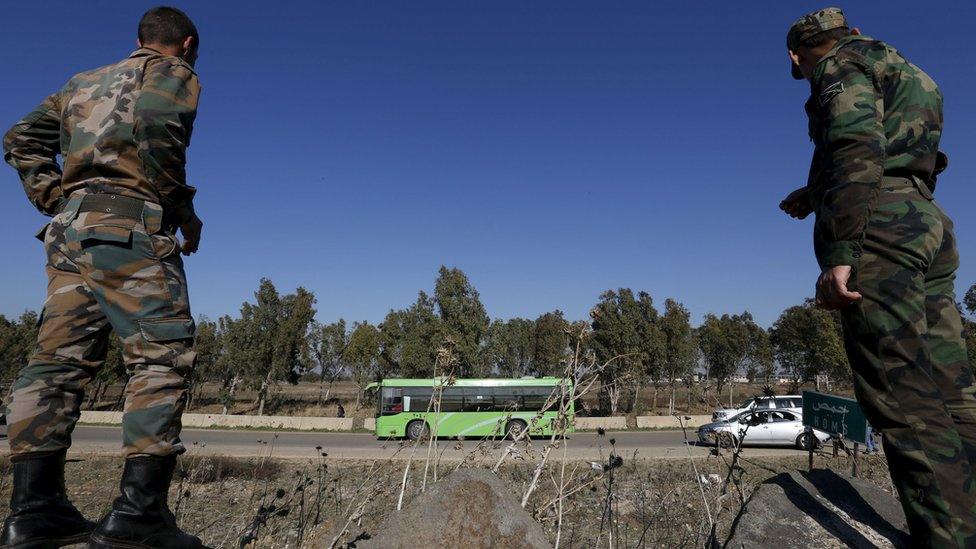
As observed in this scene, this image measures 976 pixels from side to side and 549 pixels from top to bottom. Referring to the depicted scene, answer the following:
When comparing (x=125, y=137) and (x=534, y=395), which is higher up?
(x=125, y=137)

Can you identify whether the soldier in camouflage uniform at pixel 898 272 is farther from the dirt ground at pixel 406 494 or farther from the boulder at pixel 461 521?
the boulder at pixel 461 521

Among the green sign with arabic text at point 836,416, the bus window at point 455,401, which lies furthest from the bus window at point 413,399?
the green sign with arabic text at point 836,416

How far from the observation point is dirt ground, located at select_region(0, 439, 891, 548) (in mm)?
2639

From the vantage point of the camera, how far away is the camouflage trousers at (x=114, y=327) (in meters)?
1.55

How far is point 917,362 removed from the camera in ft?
5.09

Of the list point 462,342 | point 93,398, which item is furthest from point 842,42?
point 93,398

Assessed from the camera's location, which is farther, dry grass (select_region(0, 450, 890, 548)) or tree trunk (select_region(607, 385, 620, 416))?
dry grass (select_region(0, 450, 890, 548))

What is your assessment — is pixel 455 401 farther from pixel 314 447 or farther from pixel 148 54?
pixel 148 54

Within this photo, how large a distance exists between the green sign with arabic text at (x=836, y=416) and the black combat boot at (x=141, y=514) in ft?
11.3

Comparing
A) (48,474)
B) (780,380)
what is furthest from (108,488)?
(780,380)

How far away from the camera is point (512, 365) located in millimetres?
53844

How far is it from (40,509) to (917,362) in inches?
105

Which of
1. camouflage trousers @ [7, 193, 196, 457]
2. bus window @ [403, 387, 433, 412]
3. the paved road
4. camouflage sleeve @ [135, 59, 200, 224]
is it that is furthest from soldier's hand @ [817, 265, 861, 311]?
bus window @ [403, 387, 433, 412]

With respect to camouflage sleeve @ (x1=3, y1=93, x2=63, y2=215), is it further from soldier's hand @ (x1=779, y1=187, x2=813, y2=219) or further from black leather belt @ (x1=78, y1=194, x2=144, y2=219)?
soldier's hand @ (x1=779, y1=187, x2=813, y2=219)
